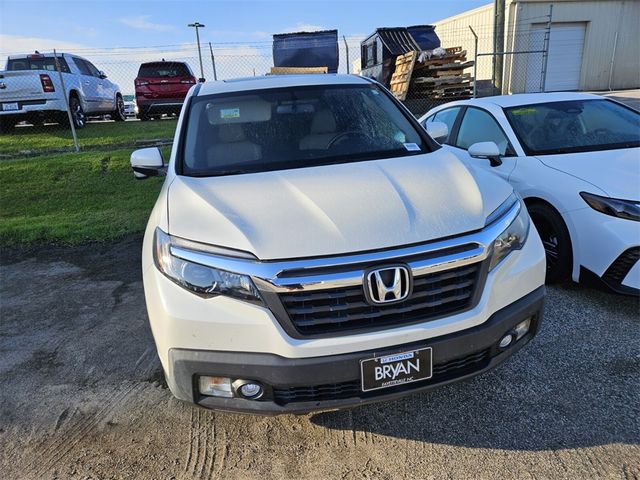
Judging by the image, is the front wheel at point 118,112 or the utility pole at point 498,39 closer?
the utility pole at point 498,39

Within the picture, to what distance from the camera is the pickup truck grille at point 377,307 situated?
1955 mm

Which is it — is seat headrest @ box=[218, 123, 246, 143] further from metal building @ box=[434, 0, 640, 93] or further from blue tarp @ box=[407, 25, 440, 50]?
metal building @ box=[434, 0, 640, 93]

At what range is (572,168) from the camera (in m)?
3.69

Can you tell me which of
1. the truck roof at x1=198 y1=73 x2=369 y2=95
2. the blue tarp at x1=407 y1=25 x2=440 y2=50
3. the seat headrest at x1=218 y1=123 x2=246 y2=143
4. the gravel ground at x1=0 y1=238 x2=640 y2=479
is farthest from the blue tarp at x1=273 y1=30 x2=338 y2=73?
the gravel ground at x1=0 y1=238 x2=640 y2=479

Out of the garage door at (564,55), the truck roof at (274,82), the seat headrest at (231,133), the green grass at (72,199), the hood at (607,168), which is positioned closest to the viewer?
the seat headrest at (231,133)

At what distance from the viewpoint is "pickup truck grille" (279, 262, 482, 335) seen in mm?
1955

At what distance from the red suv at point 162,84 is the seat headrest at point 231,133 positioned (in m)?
11.4

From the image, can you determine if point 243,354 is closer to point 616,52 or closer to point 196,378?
point 196,378

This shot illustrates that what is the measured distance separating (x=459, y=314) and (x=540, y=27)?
67.2ft

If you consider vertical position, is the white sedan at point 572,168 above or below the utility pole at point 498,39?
below

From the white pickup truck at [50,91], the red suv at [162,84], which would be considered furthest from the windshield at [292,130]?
the red suv at [162,84]

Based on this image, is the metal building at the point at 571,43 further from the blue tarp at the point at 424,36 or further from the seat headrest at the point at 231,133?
the seat headrest at the point at 231,133

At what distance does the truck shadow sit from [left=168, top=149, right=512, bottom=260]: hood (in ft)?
3.29

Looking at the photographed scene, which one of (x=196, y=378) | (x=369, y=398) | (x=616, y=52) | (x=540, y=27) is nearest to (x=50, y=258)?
(x=196, y=378)
